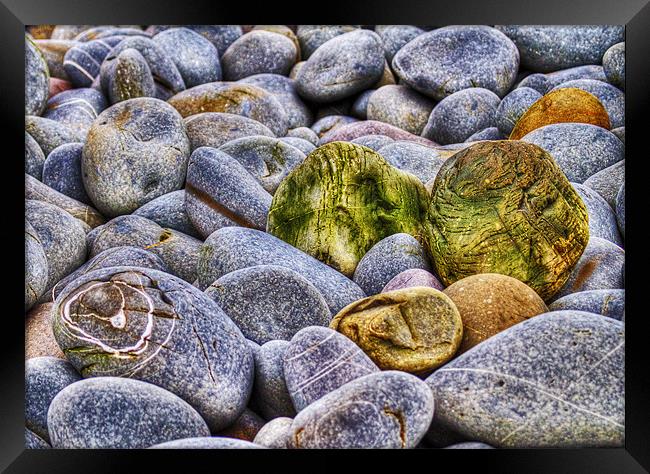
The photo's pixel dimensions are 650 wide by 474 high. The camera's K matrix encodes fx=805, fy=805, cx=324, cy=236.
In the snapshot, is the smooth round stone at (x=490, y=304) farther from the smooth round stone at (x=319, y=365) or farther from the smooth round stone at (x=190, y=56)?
the smooth round stone at (x=190, y=56)

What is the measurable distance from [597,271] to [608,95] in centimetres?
184

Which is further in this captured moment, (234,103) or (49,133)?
(234,103)

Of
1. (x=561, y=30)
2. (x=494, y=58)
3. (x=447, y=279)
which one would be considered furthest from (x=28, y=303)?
(x=561, y=30)

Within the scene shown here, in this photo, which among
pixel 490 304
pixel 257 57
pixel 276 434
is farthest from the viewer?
pixel 257 57

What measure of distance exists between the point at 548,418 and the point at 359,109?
347cm

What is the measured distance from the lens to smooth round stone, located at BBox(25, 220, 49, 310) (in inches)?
145

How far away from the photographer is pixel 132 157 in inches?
186

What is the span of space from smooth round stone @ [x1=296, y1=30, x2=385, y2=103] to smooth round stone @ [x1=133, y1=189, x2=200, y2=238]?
176cm

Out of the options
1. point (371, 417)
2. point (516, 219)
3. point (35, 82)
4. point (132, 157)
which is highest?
point (35, 82)

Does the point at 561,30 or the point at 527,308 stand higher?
the point at 561,30

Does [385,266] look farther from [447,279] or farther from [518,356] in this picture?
[518,356]

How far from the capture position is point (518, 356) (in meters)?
3.06

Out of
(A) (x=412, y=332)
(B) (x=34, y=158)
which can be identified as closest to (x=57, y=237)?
(B) (x=34, y=158)

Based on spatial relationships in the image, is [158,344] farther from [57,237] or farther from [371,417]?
[57,237]
